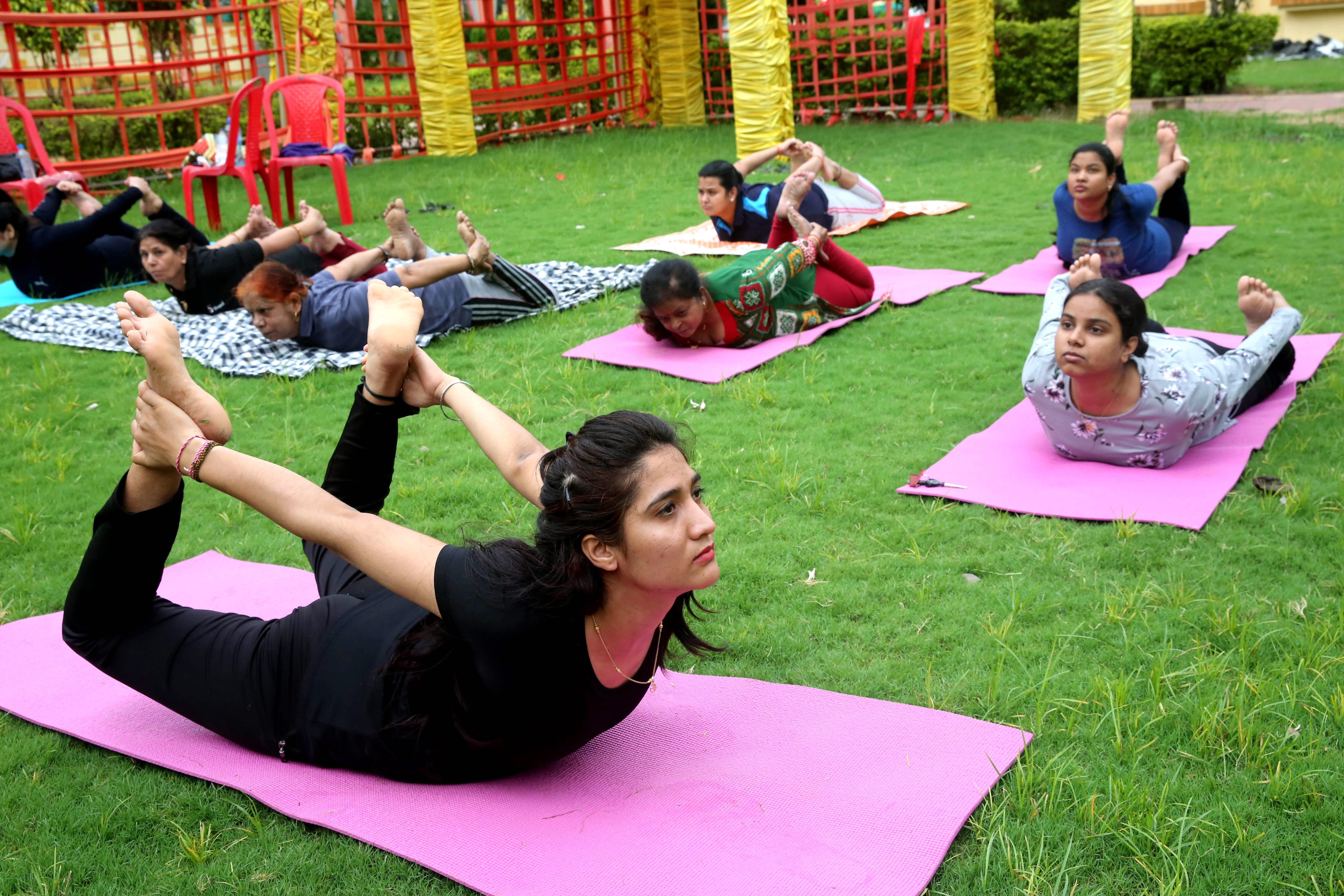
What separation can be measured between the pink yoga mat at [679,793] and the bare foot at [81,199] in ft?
18.5

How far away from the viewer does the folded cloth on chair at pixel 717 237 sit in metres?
7.52

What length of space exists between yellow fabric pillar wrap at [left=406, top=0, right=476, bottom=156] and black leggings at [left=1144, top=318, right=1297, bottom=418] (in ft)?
35.3

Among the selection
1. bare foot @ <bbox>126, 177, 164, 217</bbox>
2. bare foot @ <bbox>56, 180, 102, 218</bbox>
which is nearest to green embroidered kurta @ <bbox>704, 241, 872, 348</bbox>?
bare foot @ <bbox>126, 177, 164, 217</bbox>

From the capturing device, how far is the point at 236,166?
914 cm

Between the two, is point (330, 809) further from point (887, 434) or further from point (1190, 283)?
point (1190, 283)

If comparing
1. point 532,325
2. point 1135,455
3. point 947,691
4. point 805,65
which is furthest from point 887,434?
point 805,65

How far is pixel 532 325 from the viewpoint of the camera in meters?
6.12

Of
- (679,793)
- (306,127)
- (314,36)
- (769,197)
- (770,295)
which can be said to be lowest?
(679,793)

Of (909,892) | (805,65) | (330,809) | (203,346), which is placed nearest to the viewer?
(909,892)

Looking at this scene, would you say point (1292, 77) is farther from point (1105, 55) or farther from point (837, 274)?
point (837, 274)

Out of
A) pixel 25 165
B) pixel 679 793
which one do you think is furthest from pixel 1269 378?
pixel 25 165

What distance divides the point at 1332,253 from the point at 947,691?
5.20 metres

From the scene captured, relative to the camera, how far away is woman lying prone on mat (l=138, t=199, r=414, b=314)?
627cm

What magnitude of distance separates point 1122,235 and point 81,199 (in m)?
6.94
